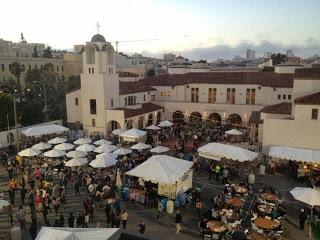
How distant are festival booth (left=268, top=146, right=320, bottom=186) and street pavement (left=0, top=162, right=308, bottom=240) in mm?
1022

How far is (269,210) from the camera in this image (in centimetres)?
1766

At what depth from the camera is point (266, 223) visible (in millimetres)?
16141

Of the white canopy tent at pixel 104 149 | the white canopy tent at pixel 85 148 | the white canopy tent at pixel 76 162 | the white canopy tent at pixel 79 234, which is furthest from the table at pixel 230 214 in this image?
the white canopy tent at pixel 85 148

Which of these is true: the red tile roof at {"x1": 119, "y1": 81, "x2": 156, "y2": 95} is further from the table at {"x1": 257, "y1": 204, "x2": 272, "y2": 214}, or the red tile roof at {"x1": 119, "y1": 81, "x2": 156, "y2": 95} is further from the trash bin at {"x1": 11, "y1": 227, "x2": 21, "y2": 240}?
the trash bin at {"x1": 11, "y1": 227, "x2": 21, "y2": 240}

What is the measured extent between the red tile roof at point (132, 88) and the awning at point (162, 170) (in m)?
20.5

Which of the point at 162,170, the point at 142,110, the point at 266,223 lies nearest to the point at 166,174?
the point at 162,170

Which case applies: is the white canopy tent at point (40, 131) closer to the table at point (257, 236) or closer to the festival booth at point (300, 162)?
the festival booth at point (300, 162)

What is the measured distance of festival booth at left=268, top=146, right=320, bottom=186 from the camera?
23797 mm

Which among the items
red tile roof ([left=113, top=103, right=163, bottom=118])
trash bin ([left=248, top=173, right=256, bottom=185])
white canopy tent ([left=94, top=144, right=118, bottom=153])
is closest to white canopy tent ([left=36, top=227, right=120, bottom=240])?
trash bin ([left=248, top=173, right=256, bottom=185])

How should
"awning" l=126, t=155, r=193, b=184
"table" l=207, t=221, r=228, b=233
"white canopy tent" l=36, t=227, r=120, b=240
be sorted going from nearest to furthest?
1. "white canopy tent" l=36, t=227, r=120, b=240
2. "table" l=207, t=221, r=228, b=233
3. "awning" l=126, t=155, r=193, b=184

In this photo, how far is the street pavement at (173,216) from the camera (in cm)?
1673

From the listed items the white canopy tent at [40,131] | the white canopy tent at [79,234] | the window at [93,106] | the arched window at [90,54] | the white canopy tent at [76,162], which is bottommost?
the white canopy tent at [76,162]

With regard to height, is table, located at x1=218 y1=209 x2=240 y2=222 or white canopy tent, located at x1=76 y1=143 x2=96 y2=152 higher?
white canopy tent, located at x1=76 y1=143 x2=96 y2=152

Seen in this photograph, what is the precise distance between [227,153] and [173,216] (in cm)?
763
